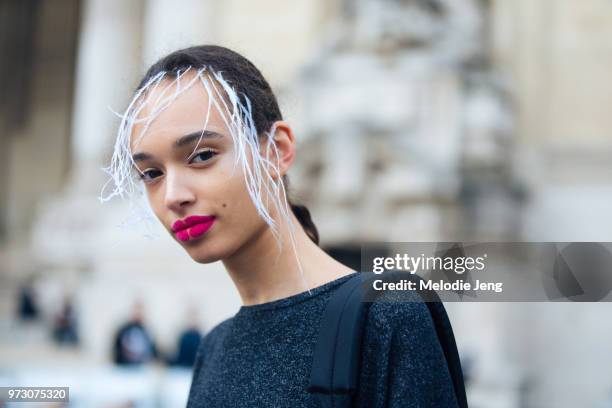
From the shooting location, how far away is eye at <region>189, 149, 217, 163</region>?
191 cm

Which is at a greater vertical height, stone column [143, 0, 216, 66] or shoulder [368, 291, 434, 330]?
stone column [143, 0, 216, 66]

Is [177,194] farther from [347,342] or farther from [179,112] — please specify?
[347,342]

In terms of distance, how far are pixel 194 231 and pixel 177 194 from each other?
0.10 m

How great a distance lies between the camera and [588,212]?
16.3 metres

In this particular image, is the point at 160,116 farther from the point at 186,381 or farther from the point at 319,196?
the point at 319,196

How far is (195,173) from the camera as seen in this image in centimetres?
191

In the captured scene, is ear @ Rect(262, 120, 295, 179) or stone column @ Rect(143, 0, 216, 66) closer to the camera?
ear @ Rect(262, 120, 295, 179)

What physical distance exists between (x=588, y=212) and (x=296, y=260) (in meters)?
15.3

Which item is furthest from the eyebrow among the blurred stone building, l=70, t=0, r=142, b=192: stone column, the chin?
l=70, t=0, r=142, b=192: stone column

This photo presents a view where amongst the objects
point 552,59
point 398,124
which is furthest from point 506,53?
point 398,124

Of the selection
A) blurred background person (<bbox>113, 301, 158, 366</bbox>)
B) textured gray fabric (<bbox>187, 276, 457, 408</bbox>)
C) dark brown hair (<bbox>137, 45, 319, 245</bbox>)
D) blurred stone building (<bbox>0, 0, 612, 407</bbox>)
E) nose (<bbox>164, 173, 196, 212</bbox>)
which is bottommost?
blurred background person (<bbox>113, 301, 158, 366</bbox>)

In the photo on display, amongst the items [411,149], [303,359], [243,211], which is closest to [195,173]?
[243,211]

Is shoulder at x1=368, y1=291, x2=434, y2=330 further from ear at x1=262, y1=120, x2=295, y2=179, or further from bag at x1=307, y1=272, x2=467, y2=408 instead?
ear at x1=262, y1=120, x2=295, y2=179

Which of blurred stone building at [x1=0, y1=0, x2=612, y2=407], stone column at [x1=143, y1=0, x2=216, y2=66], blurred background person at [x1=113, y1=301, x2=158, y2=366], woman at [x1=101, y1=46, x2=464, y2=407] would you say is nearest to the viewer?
woman at [x1=101, y1=46, x2=464, y2=407]
